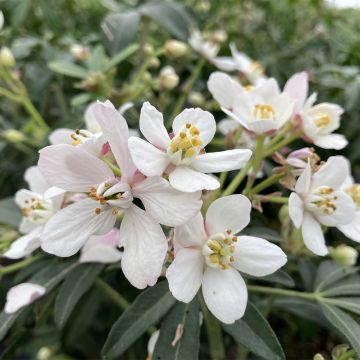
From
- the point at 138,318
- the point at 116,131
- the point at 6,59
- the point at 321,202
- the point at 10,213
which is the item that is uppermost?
the point at 116,131

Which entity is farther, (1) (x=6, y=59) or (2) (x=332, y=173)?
(1) (x=6, y=59)

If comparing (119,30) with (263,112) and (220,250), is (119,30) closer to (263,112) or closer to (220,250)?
(263,112)

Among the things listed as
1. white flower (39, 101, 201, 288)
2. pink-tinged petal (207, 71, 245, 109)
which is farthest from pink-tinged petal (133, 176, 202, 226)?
pink-tinged petal (207, 71, 245, 109)

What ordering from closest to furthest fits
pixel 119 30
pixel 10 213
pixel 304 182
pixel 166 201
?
pixel 166 201 → pixel 304 182 → pixel 10 213 → pixel 119 30

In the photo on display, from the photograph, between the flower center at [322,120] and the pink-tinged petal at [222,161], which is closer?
the pink-tinged petal at [222,161]

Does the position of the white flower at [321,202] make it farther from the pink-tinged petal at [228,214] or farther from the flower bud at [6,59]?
the flower bud at [6,59]

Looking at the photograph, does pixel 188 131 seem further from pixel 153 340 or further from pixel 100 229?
pixel 153 340

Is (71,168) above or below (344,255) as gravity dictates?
above

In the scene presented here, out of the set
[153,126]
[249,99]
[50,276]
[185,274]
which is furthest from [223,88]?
[50,276]

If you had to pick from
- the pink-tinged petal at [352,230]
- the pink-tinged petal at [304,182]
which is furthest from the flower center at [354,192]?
the pink-tinged petal at [304,182]
